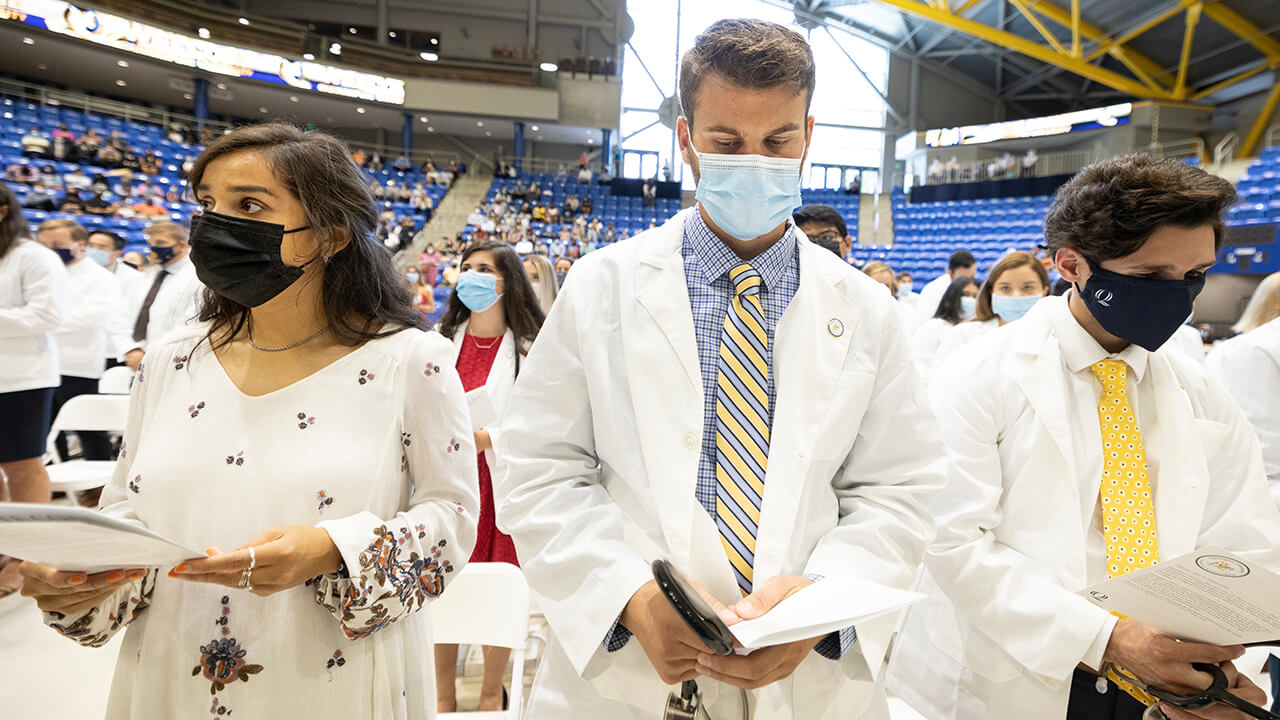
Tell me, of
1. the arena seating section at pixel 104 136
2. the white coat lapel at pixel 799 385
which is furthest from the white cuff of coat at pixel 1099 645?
the arena seating section at pixel 104 136

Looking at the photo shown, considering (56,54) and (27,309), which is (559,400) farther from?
(56,54)

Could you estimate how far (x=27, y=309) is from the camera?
3.16m

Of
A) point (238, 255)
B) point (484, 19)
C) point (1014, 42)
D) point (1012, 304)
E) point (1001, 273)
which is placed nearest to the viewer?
point (238, 255)

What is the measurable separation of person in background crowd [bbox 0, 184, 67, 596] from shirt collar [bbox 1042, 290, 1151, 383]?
412 cm

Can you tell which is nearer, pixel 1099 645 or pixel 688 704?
pixel 688 704

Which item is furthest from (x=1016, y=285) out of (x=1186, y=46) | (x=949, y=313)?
(x=1186, y=46)

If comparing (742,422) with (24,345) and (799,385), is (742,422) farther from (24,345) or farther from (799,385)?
(24,345)

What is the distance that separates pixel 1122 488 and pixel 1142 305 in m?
0.38

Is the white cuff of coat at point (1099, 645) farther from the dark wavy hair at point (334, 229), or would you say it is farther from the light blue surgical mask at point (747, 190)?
the dark wavy hair at point (334, 229)

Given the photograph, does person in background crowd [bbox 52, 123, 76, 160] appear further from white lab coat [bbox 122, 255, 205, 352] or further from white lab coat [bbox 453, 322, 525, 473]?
white lab coat [bbox 453, 322, 525, 473]

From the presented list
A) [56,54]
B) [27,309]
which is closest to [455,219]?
[56,54]

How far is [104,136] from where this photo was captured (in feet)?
46.6

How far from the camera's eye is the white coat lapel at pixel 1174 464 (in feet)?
4.51

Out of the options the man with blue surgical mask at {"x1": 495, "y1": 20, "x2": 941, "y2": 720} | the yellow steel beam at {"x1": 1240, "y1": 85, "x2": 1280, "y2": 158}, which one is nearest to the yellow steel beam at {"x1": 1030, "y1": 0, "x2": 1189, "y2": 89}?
the yellow steel beam at {"x1": 1240, "y1": 85, "x2": 1280, "y2": 158}
